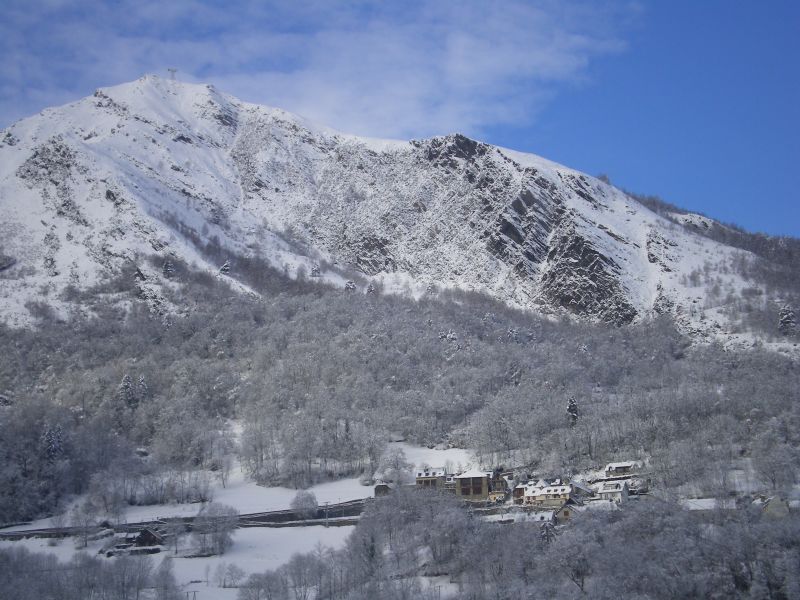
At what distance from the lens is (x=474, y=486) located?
10644 centimetres

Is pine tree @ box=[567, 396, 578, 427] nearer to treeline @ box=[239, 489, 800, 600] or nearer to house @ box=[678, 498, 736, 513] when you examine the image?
house @ box=[678, 498, 736, 513]

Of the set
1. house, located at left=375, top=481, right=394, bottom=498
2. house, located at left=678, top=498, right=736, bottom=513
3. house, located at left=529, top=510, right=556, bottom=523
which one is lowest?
house, located at left=529, top=510, right=556, bottom=523

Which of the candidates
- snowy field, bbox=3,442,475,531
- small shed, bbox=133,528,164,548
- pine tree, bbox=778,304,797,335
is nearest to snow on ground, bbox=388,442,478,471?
snowy field, bbox=3,442,475,531

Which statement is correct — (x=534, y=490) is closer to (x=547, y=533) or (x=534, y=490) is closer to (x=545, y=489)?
(x=545, y=489)

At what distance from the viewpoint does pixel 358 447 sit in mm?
128500

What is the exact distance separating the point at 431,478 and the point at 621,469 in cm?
2211

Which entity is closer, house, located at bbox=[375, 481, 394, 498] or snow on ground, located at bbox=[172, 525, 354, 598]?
snow on ground, located at bbox=[172, 525, 354, 598]

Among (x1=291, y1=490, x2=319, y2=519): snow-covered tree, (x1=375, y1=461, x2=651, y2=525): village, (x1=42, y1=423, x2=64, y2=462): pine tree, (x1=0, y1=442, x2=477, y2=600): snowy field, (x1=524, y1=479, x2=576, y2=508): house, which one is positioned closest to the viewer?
(x1=0, y1=442, x2=477, y2=600): snowy field

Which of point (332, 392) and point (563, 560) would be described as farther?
point (332, 392)

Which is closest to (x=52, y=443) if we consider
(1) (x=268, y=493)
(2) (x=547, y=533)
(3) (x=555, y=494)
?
(1) (x=268, y=493)

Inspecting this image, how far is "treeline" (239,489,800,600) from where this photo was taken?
62219mm

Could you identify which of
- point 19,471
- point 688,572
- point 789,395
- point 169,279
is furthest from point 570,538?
point 169,279

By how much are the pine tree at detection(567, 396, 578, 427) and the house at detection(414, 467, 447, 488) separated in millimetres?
21918

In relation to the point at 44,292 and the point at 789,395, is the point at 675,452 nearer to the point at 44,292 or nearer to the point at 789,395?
the point at 789,395
